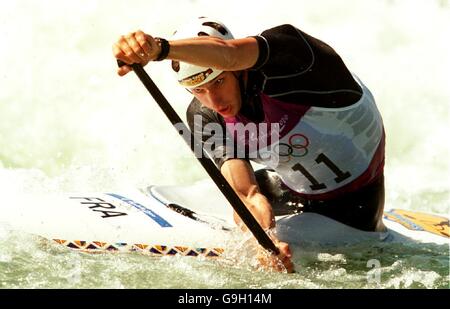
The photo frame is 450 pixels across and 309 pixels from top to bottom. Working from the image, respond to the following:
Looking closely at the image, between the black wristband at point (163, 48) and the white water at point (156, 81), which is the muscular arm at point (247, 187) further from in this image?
the white water at point (156, 81)

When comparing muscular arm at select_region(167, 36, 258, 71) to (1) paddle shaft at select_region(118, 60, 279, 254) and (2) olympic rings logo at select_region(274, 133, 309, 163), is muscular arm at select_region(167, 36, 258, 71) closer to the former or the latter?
(1) paddle shaft at select_region(118, 60, 279, 254)

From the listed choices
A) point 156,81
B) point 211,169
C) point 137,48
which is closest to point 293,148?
point 211,169

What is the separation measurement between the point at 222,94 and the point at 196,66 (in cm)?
23

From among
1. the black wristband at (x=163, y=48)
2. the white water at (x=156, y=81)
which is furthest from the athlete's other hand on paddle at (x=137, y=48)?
the white water at (x=156, y=81)

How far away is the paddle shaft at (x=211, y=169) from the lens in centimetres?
340

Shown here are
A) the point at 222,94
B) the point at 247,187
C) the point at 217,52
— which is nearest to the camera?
the point at 217,52

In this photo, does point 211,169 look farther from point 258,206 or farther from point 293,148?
point 293,148

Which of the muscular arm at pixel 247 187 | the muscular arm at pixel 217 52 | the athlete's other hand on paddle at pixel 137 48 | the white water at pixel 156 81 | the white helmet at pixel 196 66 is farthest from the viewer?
the white water at pixel 156 81

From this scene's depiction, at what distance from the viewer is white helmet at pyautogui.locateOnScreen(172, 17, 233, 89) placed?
3758 mm

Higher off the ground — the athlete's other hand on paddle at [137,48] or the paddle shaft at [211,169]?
the athlete's other hand on paddle at [137,48]

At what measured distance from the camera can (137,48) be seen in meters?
3.19

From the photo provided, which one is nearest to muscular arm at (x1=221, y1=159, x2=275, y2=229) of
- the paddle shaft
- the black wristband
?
the paddle shaft

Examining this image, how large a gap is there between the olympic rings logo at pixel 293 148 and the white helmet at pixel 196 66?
55 cm
